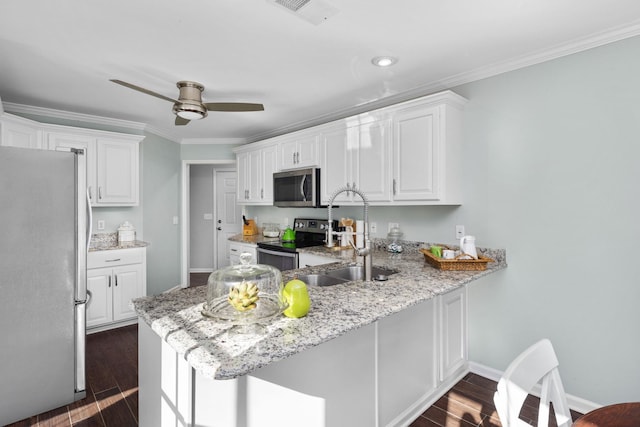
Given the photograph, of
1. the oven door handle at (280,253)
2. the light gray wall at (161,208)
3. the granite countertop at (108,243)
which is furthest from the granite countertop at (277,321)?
the light gray wall at (161,208)

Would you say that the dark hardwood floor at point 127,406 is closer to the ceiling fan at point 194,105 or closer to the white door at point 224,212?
the ceiling fan at point 194,105

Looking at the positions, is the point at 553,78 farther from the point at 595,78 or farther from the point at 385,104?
the point at 385,104

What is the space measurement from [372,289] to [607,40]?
210cm

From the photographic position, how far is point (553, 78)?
220 cm

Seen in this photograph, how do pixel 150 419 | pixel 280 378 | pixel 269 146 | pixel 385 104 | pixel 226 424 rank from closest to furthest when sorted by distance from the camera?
pixel 226 424 < pixel 280 378 < pixel 150 419 < pixel 385 104 < pixel 269 146

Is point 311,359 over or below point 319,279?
below

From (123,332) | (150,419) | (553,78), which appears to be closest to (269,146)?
(123,332)

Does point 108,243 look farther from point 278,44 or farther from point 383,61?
point 383,61

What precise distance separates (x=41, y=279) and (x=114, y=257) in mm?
1580

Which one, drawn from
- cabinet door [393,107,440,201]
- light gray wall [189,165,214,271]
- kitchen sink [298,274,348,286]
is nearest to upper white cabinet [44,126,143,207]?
light gray wall [189,165,214,271]

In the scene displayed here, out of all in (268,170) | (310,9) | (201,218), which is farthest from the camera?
(201,218)

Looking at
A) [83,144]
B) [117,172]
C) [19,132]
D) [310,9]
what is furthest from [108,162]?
[310,9]

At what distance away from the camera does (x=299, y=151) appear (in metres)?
3.70

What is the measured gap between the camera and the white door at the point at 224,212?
6214mm
